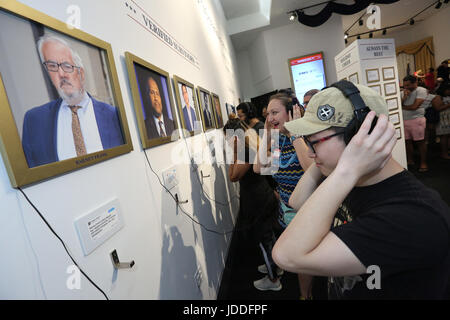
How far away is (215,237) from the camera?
8.00 ft

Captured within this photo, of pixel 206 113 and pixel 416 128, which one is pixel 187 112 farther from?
pixel 416 128

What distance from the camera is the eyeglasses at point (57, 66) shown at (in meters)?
0.74

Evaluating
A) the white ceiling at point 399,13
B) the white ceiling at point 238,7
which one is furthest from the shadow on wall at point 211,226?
the white ceiling at point 399,13

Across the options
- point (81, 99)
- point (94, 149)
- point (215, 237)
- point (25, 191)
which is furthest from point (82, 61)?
point (215, 237)

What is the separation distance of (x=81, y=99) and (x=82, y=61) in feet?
0.49

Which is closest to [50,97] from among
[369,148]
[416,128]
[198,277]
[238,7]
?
[369,148]

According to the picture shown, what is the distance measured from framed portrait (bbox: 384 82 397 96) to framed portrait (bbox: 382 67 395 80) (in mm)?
97

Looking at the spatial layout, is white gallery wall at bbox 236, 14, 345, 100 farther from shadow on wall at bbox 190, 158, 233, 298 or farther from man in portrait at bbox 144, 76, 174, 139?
man in portrait at bbox 144, 76, 174, 139

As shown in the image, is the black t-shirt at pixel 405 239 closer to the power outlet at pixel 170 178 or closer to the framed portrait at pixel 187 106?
the power outlet at pixel 170 178

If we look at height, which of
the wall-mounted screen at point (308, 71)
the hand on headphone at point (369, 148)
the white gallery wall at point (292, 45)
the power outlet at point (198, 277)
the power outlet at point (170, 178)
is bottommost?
the power outlet at point (198, 277)

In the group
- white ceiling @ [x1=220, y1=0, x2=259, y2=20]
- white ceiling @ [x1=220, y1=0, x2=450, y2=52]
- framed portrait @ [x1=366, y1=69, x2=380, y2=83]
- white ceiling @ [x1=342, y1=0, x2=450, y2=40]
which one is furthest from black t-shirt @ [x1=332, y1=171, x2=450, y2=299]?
white ceiling @ [x1=342, y1=0, x2=450, y2=40]

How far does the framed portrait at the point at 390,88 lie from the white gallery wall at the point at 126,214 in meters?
3.37

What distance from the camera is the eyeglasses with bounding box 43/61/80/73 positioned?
738 millimetres

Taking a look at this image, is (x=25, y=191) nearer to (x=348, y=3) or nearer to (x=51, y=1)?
(x=51, y=1)
